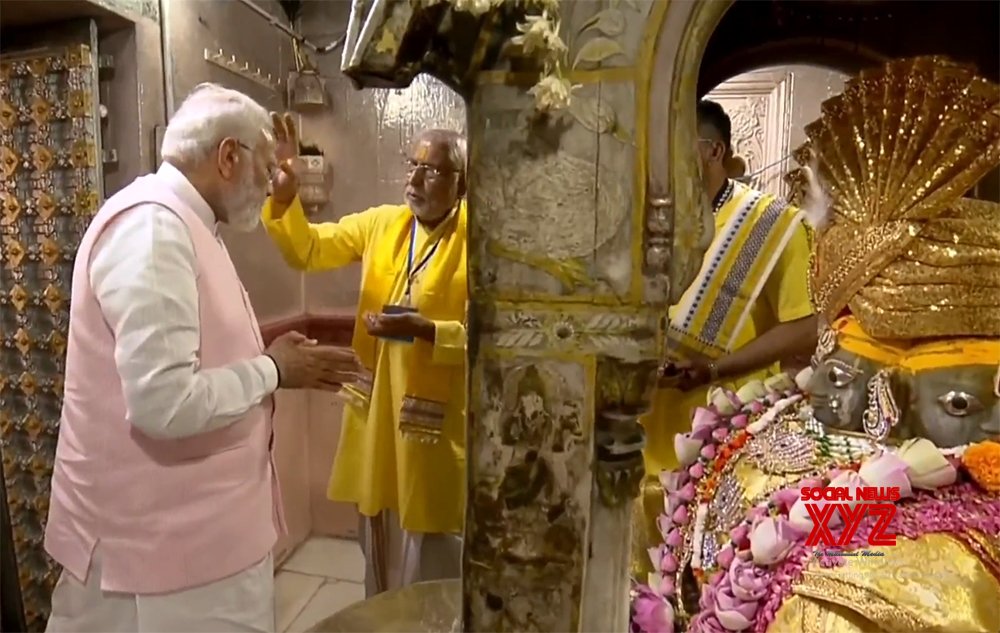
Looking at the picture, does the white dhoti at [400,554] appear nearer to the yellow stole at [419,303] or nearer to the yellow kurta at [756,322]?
the yellow stole at [419,303]

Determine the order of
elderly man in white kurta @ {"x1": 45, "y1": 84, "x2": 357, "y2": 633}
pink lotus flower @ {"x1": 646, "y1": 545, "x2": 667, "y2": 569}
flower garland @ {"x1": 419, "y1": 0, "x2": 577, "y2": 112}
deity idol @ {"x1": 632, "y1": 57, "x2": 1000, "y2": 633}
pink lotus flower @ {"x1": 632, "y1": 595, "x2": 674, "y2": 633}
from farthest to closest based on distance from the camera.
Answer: pink lotus flower @ {"x1": 646, "y1": 545, "x2": 667, "y2": 569} < pink lotus flower @ {"x1": 632, "y1": 595, "x2": 674, "y2": 633} < elderly man in white kurta @ {"x1": 45, "y1": 84, "x2": 357, "y2": 633} < deity idol @ {"x1": 632, "y1": 57, "x2": 1000, "y2": 633} < flower garland @ {"x1": 419, "y1": 0, "x2": 577, "y2": 112}

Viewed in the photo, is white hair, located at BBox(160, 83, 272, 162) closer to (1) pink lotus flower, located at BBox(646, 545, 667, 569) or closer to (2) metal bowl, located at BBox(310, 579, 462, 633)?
(2) metal bowl, located at BBox(310, 579, 462, 633)

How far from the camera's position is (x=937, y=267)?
30.3 inches

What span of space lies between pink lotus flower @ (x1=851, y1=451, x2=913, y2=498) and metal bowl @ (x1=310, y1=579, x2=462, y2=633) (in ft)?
1.51

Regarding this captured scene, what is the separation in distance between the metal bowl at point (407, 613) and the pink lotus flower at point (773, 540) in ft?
1.10

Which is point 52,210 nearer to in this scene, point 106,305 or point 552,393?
point 106,305

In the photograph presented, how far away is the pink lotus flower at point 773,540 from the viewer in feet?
2.46

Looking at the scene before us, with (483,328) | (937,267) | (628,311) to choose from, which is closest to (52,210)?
(483,328)

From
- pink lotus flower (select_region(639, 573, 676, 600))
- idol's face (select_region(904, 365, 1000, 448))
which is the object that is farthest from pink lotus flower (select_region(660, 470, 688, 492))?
idol's face (select_region(904, 365, 1000, 448))

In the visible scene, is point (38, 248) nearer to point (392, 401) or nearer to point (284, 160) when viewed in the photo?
point (284, 160)

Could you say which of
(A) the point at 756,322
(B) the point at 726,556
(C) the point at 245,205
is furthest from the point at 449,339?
(A) the point at 756,322

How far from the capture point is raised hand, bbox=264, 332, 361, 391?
0.91 m

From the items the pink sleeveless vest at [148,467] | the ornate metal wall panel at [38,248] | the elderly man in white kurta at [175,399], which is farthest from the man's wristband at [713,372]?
the ornate metal wall panel at [38,248]

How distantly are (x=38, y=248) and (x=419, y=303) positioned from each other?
0.55m
